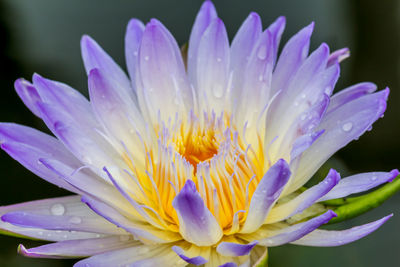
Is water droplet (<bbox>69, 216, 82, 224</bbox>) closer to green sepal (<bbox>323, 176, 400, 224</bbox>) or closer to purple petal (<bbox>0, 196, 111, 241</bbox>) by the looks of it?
purple petal (<bbox>0, 196, 111, 241</bbox>)

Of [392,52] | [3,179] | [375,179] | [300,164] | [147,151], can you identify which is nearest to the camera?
[375,179]

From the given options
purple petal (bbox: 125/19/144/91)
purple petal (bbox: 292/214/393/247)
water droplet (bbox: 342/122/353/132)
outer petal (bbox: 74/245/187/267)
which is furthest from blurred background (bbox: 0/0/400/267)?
outer petal (bbox: 74/245/187/267)

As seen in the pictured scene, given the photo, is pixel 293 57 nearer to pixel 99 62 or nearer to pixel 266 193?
pixel 266 193

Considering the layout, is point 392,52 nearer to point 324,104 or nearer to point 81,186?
point 324,104

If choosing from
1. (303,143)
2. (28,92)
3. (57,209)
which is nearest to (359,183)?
(303,143)

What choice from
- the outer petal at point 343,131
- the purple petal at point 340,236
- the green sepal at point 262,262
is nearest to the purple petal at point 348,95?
the outer petal at point 343,131

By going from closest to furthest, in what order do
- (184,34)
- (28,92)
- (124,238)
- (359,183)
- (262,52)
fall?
(359,183) < (124,238) < (262,52) < (28,92) < (184,34)

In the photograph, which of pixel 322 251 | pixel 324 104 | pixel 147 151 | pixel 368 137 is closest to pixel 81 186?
pixel 147 151
